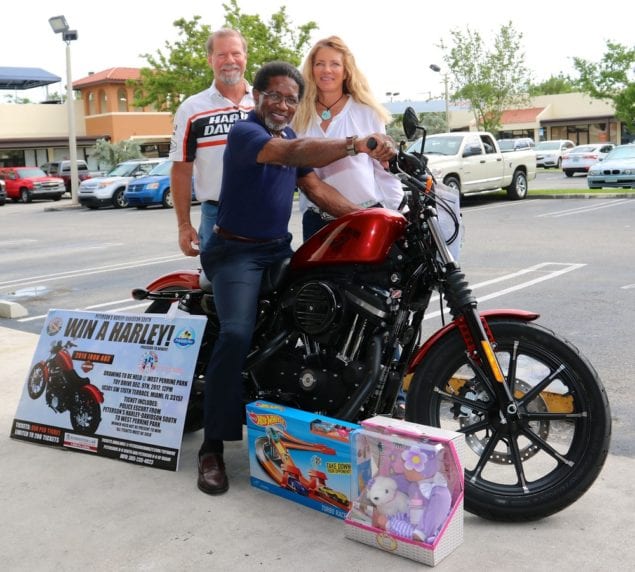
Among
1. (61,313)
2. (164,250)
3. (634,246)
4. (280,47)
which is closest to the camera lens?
(61,313)

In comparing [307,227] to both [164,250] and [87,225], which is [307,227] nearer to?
[164,250]

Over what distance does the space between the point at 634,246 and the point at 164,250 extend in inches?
292

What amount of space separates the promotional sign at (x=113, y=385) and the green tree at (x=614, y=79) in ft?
127

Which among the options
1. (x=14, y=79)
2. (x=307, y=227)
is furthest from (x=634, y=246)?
(x=14, y=79)

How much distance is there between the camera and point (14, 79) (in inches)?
2263

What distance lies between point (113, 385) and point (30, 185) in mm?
32539

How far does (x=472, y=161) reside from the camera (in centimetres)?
1917

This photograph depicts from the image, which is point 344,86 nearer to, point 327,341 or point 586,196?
point 327,341

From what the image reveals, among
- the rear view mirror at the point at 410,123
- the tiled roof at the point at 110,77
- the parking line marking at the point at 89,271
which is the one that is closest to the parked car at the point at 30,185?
the tiled roof at the point at 110,77

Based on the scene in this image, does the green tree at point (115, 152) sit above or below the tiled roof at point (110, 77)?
below

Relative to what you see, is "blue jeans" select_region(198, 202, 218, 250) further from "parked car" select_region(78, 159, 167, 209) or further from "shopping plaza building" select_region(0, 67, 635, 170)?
"shopping plaza building" select_region(0, 67, 635, 170)

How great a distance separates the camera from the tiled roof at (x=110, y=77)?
55.4 metres

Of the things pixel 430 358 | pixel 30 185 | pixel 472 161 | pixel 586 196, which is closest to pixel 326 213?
pixel 430 358

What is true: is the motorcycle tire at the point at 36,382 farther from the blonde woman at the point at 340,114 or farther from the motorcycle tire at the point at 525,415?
the motorcycle tire at the point at 525,415
